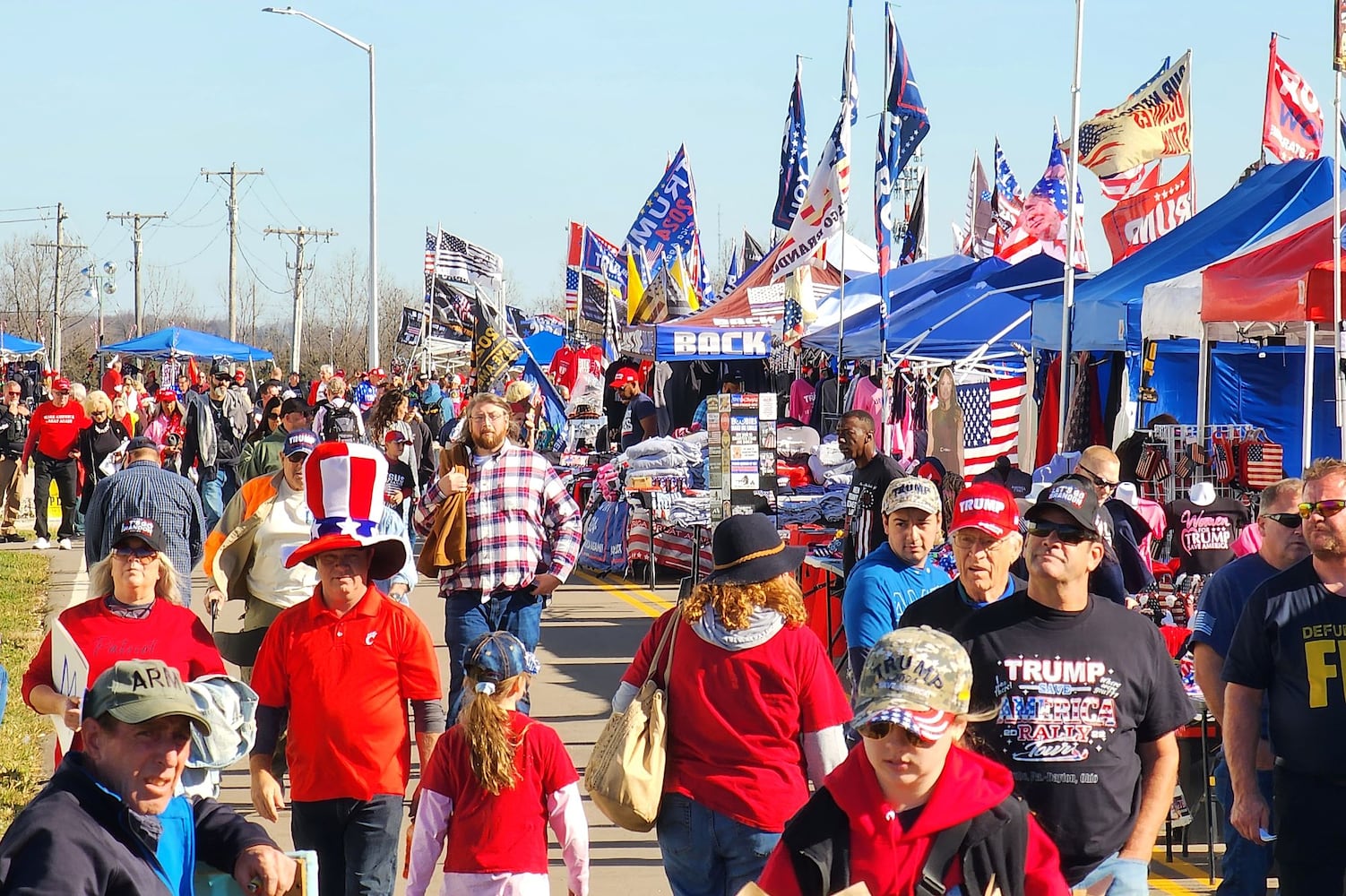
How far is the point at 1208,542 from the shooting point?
34.1ft

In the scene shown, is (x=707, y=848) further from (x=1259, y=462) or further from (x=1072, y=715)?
(x=1259, y=462)

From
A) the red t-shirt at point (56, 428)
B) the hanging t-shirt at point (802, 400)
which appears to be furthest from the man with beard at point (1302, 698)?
the hanging t-shirt at point (802, 400)

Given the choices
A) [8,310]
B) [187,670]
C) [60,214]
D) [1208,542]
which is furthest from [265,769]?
[8,310]

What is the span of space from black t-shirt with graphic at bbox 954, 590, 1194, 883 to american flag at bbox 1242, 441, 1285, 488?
8051 mm

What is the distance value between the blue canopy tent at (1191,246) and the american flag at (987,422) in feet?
2.43

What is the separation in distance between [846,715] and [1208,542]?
615 centimetres

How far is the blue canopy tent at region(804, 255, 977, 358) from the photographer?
2144cm

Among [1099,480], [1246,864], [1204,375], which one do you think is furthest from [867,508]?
[1204,375]

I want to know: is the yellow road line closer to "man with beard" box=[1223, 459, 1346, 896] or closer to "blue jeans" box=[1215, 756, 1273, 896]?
"blue jeans" box=[1215, 756, 1273, 896]

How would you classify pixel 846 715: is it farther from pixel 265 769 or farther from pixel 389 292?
pixel 389 292

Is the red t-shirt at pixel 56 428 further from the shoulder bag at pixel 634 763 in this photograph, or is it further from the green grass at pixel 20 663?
the shoulder bag at pixel 634 763

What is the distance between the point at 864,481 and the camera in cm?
960

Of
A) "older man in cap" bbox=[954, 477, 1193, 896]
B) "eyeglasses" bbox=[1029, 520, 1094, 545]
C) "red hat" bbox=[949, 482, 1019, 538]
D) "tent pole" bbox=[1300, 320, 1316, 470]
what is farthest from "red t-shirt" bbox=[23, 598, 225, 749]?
"tent pole" bbox=[1300, 320, 1316, 470]

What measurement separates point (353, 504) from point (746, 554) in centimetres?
166
